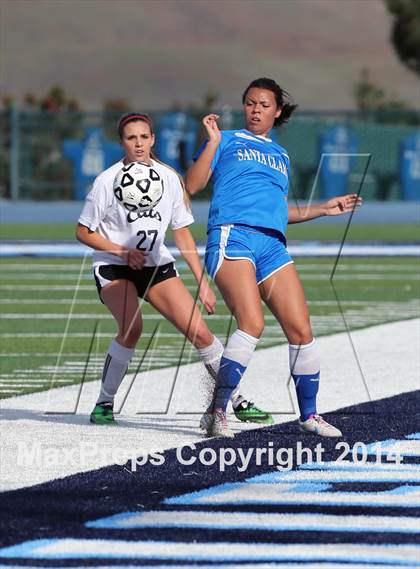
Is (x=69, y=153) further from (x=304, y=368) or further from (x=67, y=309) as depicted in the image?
(x=304, y=368)

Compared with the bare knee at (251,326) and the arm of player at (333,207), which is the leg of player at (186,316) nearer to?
the bare knee at (251,326)

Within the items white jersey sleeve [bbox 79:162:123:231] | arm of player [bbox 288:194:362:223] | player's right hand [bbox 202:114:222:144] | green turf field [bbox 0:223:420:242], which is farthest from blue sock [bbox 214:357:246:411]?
green turf field [bbox 0:223:420:242]

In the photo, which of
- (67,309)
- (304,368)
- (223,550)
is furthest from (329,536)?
(67,309)

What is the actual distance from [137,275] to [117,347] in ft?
1.48

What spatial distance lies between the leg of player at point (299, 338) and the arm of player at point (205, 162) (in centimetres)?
64

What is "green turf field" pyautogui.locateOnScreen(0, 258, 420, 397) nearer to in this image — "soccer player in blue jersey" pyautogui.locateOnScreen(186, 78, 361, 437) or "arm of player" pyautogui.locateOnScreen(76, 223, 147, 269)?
"arm of player" pyautogui.locateOnScreen(76, 223, 147, 269)

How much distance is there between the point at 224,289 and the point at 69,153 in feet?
128

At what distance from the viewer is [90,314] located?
18734mm

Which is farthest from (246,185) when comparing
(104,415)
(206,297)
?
(104,415)

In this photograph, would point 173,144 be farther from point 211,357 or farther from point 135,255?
point 135,255

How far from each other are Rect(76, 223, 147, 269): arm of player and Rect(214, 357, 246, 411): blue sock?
2.32ft

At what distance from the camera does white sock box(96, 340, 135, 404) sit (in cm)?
1011

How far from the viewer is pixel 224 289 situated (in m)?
9.45

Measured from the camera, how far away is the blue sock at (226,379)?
9.45 m
